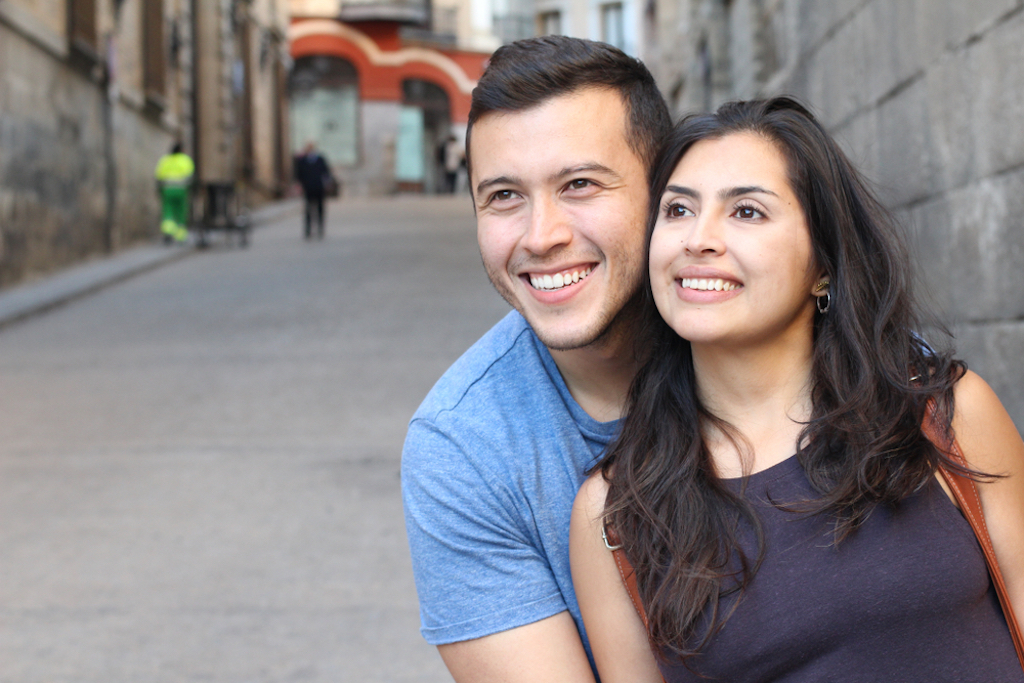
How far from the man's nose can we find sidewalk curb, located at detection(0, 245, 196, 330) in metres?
8.71

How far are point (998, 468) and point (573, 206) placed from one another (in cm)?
94

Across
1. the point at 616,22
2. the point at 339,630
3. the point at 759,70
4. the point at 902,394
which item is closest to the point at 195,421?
the point at 339,630

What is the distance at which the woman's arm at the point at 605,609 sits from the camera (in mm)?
2021

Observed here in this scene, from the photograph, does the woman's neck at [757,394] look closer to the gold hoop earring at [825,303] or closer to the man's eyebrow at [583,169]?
the gold hoop earring at [825,303]

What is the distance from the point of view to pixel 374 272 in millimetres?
13039

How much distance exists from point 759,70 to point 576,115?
336 inches

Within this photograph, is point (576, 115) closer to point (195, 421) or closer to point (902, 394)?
point (902, 394)

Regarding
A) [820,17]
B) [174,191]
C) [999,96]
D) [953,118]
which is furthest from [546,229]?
[174,191]

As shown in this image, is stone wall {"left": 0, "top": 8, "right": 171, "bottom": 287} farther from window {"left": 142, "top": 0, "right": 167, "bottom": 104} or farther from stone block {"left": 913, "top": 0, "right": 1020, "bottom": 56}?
stone block {"left": 913, "top": 0, "right": 1020, "bottom": 56}

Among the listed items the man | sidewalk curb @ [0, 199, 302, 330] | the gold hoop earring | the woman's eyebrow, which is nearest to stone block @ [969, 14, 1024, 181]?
the man

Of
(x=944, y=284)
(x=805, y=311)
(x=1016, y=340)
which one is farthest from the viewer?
(x=944, y=284)

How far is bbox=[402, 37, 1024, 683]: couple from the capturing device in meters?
1.89

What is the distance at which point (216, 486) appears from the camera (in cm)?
527

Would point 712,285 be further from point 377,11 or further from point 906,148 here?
point 377,11
